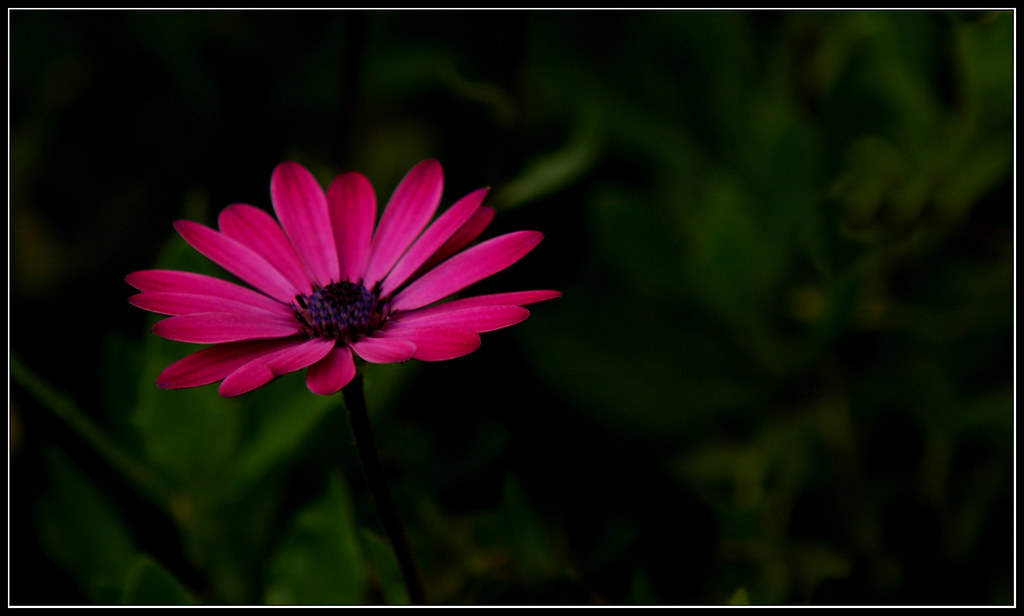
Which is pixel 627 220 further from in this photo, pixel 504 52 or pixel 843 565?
pixel 843 565

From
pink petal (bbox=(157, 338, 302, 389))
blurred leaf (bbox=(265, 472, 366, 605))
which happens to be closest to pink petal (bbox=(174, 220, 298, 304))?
pink petal (bbox=(157, 338, 302, 389))

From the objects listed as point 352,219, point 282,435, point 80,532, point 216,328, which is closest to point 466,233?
point 352,219

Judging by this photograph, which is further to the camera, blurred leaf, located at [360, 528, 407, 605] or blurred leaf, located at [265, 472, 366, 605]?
blurred leaf, located at [265, 472, 366, 605]

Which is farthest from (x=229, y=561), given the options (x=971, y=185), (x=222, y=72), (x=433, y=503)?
(x=971, y=185)

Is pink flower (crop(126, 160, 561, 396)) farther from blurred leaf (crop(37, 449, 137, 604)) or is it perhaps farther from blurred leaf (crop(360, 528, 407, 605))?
blurred leaf (crop(37, 449, 137, 604))

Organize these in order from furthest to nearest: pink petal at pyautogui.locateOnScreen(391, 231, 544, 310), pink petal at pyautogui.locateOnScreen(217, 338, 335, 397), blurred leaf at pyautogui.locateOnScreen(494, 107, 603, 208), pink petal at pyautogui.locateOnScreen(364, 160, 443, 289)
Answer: blurred leaf at pyautogui.locateOnScreen(494, 107, 603, 208), pink petal at pyautogui.locateOnScreen(364, 160, 443, 289), pink petal at pyautogui.locateOnScreen(391, 231, 544, 310), pink petal at pyautogui.locateOnScreen(217, 338, 335, 397)

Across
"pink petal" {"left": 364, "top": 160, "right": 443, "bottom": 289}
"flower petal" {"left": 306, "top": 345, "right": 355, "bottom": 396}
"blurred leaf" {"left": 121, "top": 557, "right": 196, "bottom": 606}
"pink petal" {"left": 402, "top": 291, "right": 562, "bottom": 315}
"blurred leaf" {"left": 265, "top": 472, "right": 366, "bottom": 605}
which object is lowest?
"blurred leaf" {"left": 265, "top": 472, "right": 366, "bottom": 605}

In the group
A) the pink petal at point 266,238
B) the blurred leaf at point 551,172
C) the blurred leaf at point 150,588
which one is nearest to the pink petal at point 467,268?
the pink petal at point 266,238
